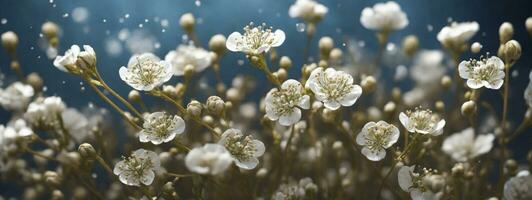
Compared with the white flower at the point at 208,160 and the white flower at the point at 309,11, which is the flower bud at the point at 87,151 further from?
the white flower at the point at 309,11

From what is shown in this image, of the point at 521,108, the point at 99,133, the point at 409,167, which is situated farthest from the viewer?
the point at 521,108

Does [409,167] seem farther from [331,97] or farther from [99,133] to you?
[99,133]

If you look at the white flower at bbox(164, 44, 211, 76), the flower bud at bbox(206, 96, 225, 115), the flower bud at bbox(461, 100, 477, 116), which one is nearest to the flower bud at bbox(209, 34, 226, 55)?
the white flower at bbox(164, 44, 211, 76)

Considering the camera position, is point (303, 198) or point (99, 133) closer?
point (303, 198)

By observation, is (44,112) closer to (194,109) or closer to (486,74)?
(194,109)

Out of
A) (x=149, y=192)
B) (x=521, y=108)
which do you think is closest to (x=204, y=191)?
(x=149, y=192)

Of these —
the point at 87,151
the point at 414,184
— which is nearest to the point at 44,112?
the point at 87,151

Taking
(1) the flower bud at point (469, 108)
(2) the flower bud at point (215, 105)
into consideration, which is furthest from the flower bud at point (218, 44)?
(1) the flower bud at point (469, 108)
